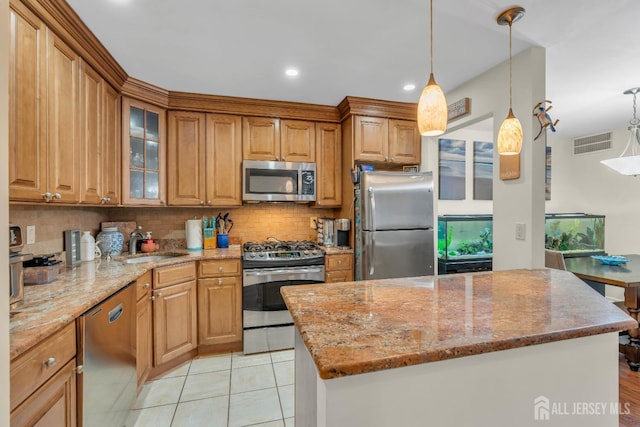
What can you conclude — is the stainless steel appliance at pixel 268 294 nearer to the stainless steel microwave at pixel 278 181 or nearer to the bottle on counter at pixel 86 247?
the stainless steel microwave at pixel 278 181

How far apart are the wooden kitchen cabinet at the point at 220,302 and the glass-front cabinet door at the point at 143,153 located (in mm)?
837

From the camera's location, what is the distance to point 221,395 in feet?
7.02

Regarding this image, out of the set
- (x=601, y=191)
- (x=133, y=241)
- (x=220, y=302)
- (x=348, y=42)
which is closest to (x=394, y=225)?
Answer: (x=348, y=42)

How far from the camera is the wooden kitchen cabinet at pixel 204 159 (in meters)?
2.90

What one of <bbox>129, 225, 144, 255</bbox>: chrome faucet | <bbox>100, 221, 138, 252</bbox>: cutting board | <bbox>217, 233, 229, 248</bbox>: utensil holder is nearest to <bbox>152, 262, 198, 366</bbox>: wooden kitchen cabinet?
<bbox>217, 233, 229, 248</bbox>: utensil holder

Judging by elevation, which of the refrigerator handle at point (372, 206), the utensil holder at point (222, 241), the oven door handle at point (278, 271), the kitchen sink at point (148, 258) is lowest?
the oven door handle at point (278, 271)

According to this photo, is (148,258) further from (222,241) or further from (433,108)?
(433,108)

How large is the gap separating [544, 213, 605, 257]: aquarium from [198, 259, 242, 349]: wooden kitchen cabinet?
375cm

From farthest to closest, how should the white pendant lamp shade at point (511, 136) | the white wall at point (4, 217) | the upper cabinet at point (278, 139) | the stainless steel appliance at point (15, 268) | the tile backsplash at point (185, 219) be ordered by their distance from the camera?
the upper cabinet at point (278, 139)
the tile backsplash at point (185, 219)
the white pendant lamp shade at point (511, 136)
the stainless steel appliance at point (15, 268)
the white wall at point (4, 217)

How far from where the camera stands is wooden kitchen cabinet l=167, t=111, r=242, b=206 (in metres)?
2.90

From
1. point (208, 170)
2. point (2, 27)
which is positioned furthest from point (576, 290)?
point (208, 170)

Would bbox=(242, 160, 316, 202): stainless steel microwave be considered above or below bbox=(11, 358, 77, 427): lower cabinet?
above

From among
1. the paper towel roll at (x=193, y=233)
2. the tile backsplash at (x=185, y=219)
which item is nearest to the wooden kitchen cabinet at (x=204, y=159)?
the paper towel roll at (x=193, y=233)

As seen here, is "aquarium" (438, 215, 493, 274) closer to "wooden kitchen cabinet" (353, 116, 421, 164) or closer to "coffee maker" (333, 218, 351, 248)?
"wooden kitchen cabinet" (353, 116, 421, 164)
